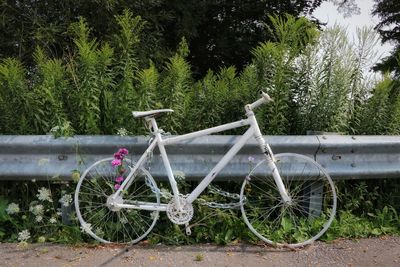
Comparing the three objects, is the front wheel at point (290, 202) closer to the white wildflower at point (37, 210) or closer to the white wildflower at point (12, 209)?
the white wildflower at point (37, 210)

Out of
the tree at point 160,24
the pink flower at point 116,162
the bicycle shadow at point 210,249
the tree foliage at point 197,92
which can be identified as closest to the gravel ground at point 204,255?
the bicycle shadow at point 210,249

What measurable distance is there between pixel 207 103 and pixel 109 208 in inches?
56.4

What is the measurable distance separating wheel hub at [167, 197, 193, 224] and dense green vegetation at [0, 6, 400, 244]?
0.65ft

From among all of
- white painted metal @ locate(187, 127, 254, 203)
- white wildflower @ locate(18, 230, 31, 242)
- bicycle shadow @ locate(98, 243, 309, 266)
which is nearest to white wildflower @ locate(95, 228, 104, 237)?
bicycle shadow @ locate(98, 243, 309, 266)

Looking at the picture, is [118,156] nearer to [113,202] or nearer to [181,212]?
[113,202]

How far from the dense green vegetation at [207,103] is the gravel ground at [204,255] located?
0.65ft

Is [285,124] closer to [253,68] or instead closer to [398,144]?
[253,68]

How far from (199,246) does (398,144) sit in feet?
7.16

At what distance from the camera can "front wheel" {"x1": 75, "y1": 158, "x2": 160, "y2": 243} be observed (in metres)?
4.24

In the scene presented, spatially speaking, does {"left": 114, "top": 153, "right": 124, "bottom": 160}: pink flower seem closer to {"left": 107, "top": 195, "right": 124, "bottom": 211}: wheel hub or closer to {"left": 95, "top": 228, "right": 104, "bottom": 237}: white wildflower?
{"left": 107, "top": 195, "right": 124, "bottom": 211}: wheel hub

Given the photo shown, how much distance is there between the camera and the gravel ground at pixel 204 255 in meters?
3.81

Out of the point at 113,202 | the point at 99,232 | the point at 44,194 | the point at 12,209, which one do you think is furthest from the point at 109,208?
the point at 12,209

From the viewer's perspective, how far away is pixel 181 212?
4.12 m

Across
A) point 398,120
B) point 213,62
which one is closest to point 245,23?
point 213,62
